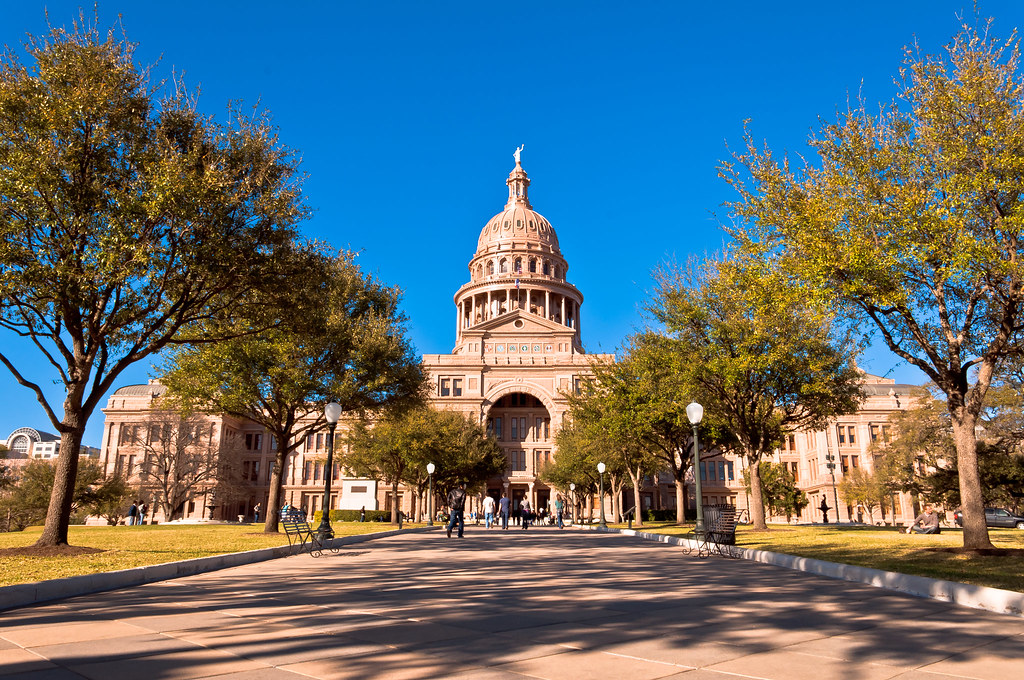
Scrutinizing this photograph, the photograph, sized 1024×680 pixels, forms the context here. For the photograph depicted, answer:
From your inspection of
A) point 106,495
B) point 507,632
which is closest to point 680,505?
point 507,632

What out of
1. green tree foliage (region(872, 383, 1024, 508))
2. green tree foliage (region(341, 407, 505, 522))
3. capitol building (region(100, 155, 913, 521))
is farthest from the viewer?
capitol building (region(100, 155, 913, 521))

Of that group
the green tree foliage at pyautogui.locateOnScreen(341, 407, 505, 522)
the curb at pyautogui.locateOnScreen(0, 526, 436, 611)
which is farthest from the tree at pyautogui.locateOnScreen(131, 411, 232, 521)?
the curb at pyautogui.locateOnScreen(0, 526, 436, 611)

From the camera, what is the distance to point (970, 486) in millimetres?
14867

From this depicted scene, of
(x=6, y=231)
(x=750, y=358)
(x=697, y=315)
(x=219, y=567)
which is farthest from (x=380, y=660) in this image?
(x=697, y=315)

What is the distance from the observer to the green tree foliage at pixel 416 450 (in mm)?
44844

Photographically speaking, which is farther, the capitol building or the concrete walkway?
the capitol building

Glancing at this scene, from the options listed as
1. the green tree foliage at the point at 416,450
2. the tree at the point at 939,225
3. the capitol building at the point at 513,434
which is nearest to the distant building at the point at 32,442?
the capitol building at the point at 513,434

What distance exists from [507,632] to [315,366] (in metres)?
21.4

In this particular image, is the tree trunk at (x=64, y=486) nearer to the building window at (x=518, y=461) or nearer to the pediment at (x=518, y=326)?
the building window at (x=518, y=461)

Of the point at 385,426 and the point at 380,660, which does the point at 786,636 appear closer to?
the point at 380,660

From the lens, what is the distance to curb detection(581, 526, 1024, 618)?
7.75m

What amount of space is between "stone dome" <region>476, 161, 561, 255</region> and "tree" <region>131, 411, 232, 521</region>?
171ft

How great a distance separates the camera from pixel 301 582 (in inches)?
410

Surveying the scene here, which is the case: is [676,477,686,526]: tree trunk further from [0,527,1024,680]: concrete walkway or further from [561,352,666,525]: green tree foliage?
[0,527,1024,680]: concrete walkway
